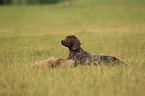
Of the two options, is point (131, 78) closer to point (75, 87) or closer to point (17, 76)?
point (75, 87)

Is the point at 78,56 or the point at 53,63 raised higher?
the point at 78,56

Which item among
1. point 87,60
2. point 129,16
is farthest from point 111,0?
point 87,60

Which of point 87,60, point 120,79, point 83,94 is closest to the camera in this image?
point 83,94

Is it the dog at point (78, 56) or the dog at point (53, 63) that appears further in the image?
the dog at point (78, 56)

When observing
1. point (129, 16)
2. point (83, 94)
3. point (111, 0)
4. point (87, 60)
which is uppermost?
point (111, 0)

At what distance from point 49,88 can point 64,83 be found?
1.32ft

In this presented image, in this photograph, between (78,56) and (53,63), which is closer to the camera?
(53,63)

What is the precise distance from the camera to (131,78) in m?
3.97

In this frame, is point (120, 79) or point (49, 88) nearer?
point (49, 88)

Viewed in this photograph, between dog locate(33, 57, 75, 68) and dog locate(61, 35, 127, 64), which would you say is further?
dog locate(61, 35, 127, 64)

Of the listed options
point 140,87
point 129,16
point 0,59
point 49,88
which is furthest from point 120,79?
point 129,16

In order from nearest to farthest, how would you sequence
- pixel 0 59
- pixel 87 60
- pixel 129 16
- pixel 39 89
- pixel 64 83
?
1. pixel 39 89
2. pixel 64 83
3. pixel 87 60
4. pixel 0 59
5. pixel 129 16

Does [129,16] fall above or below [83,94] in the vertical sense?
above

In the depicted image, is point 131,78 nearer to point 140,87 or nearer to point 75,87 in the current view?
point 140,87
